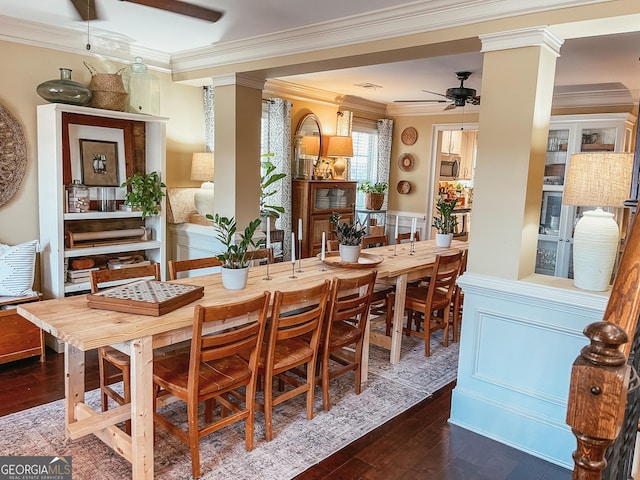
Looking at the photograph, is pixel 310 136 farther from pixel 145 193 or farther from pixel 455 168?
pixel 455 168

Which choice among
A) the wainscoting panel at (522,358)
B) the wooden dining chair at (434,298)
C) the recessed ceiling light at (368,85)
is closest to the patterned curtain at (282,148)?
the recessed ceiling light at (368,85)

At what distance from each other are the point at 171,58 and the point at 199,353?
349cm

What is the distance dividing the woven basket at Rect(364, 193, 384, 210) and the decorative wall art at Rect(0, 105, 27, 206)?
4740 mm

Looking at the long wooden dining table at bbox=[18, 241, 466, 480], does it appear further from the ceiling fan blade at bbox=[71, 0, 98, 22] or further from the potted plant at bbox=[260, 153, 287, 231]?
the potted plant at bbox=[260, 153, 287, 231]

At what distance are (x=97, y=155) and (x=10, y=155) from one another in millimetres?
626

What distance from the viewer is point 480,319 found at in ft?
9.70

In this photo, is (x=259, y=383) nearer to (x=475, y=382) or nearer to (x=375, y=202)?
(x=475, y=382)

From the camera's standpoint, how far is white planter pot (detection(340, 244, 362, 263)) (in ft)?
12.2

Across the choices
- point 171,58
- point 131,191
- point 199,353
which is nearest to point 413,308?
point 199,353

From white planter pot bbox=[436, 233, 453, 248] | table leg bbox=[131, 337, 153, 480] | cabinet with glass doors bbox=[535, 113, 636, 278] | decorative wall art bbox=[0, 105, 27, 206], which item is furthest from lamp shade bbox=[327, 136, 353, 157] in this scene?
table leg bbox=[131, 337, 153, 480]

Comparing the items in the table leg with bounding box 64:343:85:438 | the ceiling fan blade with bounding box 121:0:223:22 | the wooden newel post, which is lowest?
the table leg with bounding box 64:343:85:438

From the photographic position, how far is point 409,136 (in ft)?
25.3

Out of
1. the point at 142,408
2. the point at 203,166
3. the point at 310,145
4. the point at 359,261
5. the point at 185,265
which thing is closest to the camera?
the point at 142,408

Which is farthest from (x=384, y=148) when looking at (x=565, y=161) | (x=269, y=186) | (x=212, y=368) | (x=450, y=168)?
(x=212, y=368)
